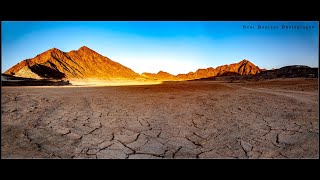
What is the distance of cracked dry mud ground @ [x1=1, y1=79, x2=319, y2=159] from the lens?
9.62ft

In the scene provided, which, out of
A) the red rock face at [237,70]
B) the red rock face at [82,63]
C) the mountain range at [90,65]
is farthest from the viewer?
the red rock face at [237,70]

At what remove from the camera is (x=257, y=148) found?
304cm

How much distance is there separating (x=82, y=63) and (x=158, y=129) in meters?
→ 68.1

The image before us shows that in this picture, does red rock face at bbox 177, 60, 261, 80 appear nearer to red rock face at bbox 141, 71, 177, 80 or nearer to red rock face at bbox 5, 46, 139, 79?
red rock face at bbox 141, 71, 177, 80


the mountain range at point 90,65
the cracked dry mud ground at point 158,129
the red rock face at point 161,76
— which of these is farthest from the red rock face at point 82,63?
the cracked dry mud ground at point 158,129

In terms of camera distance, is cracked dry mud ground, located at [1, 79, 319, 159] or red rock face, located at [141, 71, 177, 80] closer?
cracked dry mud ground, located at [1, 79, 319, 159]

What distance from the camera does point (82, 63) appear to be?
6669 cm

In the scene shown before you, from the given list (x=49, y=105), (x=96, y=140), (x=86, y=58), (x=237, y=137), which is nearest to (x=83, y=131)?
(x=96, y=140)

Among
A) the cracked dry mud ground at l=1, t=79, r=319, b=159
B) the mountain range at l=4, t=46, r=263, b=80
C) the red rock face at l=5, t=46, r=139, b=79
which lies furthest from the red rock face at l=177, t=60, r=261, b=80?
the cracked dry mud ground at l=1, t=79, r=319, b=159

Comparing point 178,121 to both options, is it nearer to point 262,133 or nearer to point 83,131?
point 262,133

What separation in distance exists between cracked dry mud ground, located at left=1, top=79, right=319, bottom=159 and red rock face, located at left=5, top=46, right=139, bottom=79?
5372cm

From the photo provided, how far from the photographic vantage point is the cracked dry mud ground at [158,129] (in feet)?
9.62

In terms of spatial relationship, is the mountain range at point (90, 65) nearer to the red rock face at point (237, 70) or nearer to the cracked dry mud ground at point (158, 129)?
the red rock face at point (237, 70)

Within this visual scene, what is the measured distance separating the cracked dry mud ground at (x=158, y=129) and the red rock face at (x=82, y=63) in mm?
53718
